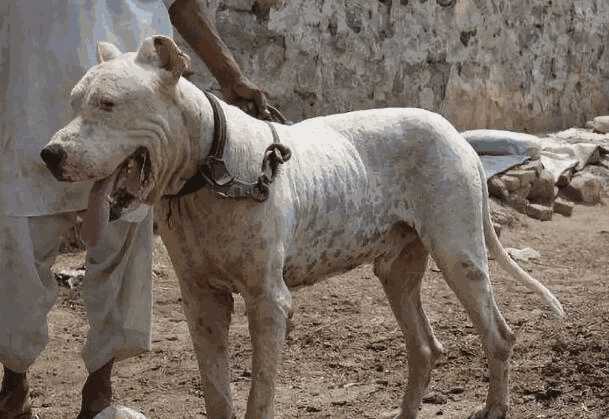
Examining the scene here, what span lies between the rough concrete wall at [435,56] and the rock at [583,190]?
109 cm

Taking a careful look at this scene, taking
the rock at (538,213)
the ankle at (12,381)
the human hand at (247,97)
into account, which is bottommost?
the rock at (538,213)

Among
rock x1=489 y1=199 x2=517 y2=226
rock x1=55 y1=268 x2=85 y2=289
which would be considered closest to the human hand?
rock x1=55 y1=268 x2=85 y2=289

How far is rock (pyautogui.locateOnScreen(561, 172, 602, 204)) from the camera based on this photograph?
31.2 ft

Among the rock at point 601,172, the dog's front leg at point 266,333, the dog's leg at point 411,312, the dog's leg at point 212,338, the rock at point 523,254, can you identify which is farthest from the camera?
the rock at point 601,172

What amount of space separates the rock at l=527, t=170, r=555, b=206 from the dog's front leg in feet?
19.0

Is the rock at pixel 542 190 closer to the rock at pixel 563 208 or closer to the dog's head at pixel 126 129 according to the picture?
the rock at pixel 563 208

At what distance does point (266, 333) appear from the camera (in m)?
3.53

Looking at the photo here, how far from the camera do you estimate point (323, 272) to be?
3.88 m

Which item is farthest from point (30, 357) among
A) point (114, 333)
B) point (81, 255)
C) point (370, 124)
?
point (81, 255)

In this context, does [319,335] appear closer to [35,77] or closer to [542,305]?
[542,305]

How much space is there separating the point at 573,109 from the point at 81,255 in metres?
6.49

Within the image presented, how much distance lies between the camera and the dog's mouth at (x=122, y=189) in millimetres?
3199

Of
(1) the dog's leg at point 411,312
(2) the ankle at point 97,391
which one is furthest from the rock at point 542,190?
(2) the ankle at point 97,391

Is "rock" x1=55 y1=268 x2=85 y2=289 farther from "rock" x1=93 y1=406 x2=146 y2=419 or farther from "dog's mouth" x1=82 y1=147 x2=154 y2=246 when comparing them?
"dog's mouth" x1=82 y1=147 x2=154 y2=246
